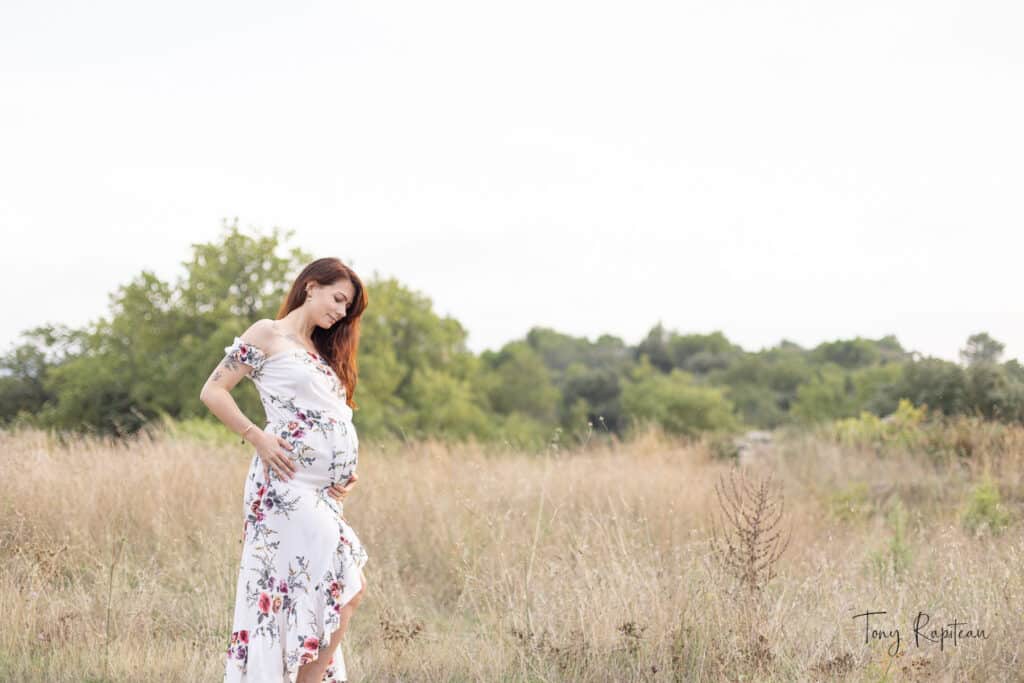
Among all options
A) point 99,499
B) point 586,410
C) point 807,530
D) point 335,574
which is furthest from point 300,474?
point 586,410

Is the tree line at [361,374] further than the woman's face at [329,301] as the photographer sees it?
Yes

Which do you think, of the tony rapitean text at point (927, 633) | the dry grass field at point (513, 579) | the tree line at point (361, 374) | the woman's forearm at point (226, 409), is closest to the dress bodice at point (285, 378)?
the woman's forearm at point (226, 409)

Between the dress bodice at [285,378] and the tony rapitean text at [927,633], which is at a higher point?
the dress bodice at [285,378]

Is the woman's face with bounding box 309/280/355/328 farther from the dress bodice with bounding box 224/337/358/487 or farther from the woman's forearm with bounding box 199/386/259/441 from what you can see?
the woman's forearm with bounding box 199/386/259/441

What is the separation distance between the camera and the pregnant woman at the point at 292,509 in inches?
139

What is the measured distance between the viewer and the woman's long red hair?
3803 mm

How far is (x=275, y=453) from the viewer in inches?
139

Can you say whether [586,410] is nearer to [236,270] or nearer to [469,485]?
[236,270]

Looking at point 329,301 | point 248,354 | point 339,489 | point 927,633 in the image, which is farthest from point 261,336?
point 927,633

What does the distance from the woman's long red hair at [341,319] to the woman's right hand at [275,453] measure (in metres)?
0.39

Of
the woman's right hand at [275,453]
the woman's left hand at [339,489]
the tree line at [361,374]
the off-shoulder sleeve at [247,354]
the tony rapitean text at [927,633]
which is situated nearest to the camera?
the woman's right hand at [275,453]

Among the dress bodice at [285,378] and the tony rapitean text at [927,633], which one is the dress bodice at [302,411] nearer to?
the dress bodice at [285,378]

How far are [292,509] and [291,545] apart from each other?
0.14 m

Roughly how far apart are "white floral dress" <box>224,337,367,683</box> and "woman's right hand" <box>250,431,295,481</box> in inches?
1.2
